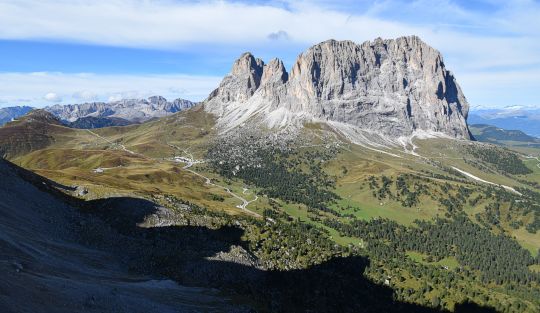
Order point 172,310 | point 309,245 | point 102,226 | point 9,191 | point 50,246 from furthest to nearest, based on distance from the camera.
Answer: point 309,245, point 102,226, point 9,191, point 50,246, point 172,310

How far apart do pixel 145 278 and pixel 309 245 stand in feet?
263

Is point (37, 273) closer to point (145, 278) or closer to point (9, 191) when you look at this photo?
point (145, 278)

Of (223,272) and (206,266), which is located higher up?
(206,266)

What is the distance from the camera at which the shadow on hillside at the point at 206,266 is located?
272ft

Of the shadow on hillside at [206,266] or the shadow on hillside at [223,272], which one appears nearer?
the shadow on hillside at [206,266]

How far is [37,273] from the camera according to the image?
50.2 meters

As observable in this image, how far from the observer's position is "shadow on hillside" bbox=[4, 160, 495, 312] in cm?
8288

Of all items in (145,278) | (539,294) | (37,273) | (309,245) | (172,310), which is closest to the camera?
(37,273)

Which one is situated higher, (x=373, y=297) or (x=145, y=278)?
(x=145, y=278)

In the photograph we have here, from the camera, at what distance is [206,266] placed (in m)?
87.2

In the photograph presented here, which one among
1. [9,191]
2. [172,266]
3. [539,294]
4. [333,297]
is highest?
[9,191]

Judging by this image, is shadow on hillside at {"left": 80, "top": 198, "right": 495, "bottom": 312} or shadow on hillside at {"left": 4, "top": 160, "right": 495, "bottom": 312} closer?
shadow on hillside at {"left": 4, "top": 160, "right": 495, "bottom": 312}

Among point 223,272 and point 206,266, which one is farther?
point 223,272

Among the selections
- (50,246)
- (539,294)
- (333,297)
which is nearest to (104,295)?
(50,246)
